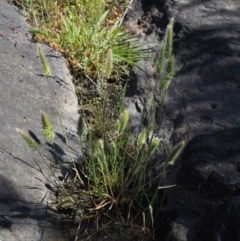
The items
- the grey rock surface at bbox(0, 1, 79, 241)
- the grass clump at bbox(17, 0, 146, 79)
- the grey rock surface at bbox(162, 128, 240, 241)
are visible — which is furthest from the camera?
Answer: the grass clump at bbox(17, 0, 146, 79)

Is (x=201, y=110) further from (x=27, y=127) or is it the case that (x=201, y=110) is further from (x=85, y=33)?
(x=85, y=33)

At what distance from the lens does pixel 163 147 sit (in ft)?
10.7

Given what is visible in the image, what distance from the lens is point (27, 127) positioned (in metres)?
3.26

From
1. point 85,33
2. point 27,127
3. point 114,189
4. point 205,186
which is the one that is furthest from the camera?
point 85,33

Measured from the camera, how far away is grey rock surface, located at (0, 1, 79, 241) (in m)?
2.88

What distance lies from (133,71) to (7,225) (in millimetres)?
1520

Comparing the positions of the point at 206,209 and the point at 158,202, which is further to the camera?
the point at 158,202

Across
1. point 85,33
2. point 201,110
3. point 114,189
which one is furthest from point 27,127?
point 85,33

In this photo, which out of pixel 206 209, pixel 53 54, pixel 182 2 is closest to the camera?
pixel 206 209

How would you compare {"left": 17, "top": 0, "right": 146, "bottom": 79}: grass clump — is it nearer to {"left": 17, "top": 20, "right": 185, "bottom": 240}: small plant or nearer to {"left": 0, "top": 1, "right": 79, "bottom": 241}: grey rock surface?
{"left": 0, "top": 1, "right": 79, "bottom": 241}: grey rock surface

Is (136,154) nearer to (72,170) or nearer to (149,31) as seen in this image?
(72,170)

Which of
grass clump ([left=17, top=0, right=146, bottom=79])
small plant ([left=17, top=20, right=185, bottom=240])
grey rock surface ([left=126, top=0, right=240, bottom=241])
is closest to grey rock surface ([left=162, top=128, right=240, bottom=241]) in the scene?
grey rock surface ([left=126, top=0, right=240, bottom=241])

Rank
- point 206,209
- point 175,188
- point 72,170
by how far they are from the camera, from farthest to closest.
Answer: point 72,170 < point 175,188 < point 206,209

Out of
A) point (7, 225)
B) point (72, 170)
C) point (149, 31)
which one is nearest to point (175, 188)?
point (72, 170)
